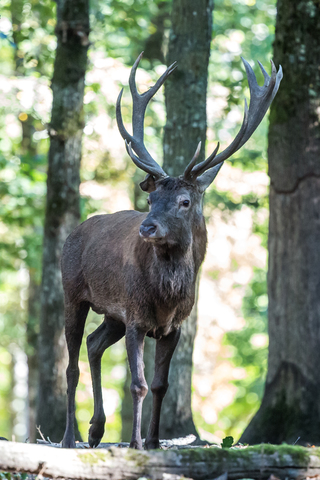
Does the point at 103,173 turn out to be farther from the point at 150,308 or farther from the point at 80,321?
the point at 150,308

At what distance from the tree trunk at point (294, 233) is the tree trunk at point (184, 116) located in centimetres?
94

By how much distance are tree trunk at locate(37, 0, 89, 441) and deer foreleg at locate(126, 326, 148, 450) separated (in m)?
3.67

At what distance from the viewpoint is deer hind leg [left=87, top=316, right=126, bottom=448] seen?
6.57 metres

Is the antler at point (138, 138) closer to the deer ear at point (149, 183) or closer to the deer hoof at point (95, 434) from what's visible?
the deer ear at point (149, 183)

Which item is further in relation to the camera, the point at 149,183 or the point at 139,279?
the point at 149,183

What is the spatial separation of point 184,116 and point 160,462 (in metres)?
5.58

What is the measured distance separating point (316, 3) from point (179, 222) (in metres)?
4.50

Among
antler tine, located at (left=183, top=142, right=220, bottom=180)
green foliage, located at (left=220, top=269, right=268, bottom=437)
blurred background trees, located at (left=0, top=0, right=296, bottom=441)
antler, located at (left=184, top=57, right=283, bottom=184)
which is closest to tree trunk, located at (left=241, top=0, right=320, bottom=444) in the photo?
antler, located at (left=184, top=57, right=283, bottom=184)

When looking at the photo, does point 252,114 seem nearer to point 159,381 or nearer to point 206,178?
point 206,178

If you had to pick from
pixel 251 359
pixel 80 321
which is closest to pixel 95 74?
pixel 80 321

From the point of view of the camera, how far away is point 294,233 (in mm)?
8141

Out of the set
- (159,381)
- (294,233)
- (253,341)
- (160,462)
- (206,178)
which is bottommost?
(253,341)

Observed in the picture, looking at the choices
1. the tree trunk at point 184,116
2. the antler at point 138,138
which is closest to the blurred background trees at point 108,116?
the tree trunk at point 184,116

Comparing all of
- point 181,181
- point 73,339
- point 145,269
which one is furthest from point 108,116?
point 145,269
